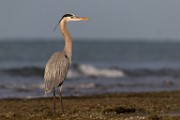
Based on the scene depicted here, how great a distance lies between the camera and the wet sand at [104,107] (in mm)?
13211

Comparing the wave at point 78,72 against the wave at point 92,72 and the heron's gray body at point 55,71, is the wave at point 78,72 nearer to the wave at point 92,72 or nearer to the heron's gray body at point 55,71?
the wave at point 92,72

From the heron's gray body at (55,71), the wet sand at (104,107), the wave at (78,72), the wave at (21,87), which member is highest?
the wave at (78,72)

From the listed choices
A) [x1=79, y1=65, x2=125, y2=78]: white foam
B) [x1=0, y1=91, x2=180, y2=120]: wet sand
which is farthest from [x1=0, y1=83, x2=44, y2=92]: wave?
[x1=79, y1=65, x2=125, y2=78]: white foam

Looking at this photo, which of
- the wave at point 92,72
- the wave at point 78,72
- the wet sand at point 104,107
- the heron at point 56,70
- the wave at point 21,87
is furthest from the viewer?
the wave at point 92,72

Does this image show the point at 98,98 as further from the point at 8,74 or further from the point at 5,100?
the point at 8,74

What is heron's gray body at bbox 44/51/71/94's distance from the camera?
13.7m

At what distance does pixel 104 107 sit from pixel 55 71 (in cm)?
227

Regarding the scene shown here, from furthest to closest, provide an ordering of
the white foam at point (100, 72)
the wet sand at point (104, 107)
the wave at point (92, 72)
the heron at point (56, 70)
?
the white foam at point (100, 72) < the wave at point (92, 72) < the heron at point (56, 70) < the wet sand at point (104, 107)

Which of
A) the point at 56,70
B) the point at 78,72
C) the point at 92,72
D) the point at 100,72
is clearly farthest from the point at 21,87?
the point at 100,72

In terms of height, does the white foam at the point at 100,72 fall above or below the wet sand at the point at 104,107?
above

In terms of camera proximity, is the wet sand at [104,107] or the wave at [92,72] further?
the wave at [92,72]

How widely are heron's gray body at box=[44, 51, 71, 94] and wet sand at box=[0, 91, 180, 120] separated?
693 millimetres

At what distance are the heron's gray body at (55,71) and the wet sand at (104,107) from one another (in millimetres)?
693

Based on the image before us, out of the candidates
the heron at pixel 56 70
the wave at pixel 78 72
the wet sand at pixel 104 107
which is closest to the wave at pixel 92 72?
the wave at pixel 78 72
